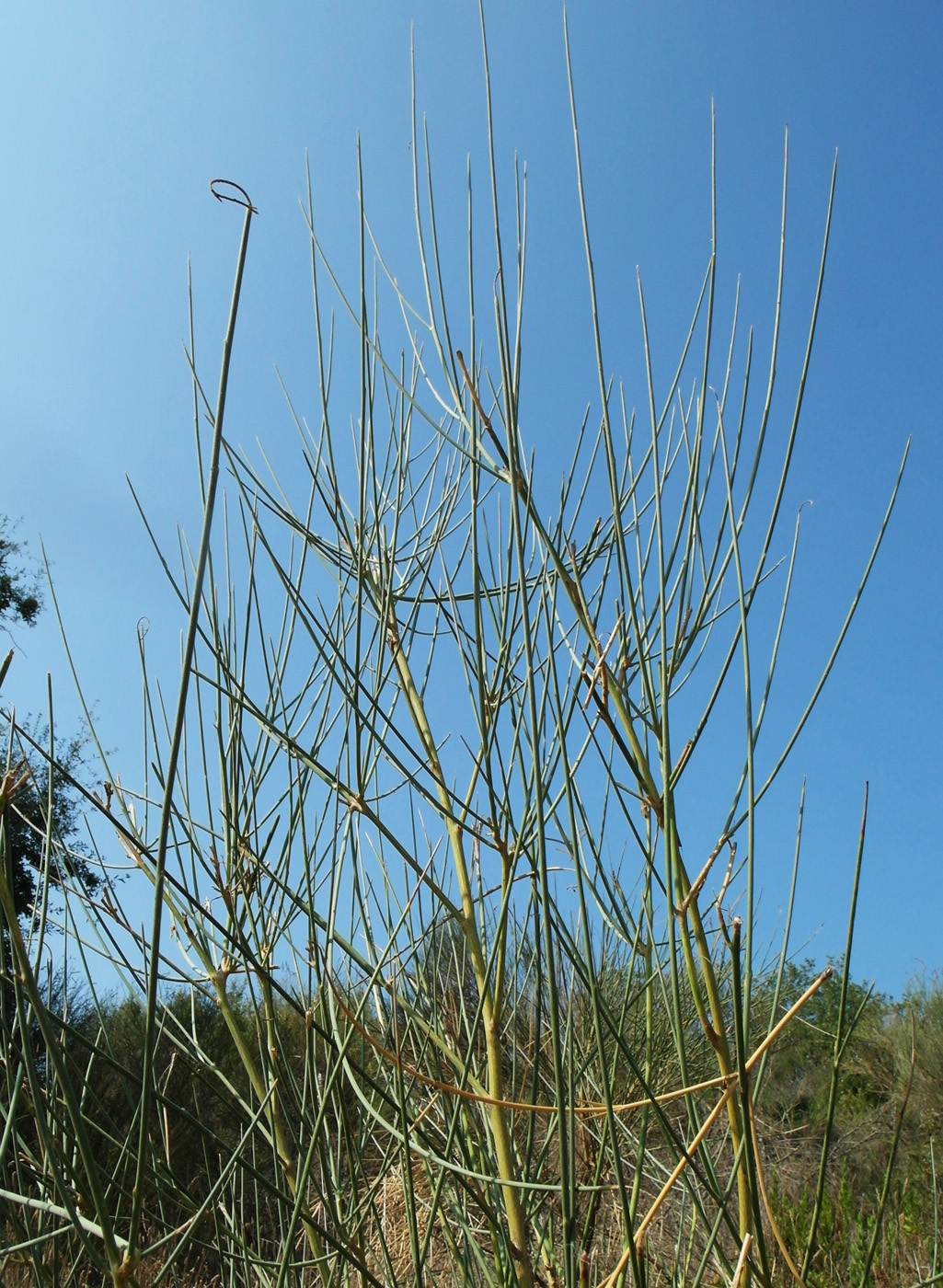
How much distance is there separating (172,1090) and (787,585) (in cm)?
645

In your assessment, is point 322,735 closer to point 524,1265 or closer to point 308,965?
point 308,965

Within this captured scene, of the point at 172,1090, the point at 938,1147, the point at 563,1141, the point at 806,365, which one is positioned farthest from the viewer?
the point at 938,1147

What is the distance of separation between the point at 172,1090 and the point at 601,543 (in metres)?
6.06

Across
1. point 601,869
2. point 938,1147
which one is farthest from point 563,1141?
point 938,1147

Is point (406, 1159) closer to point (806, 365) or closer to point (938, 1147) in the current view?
point (806, 365)

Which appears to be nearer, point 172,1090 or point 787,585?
point 787,585

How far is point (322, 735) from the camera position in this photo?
1114 mm

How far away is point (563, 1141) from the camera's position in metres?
0.51

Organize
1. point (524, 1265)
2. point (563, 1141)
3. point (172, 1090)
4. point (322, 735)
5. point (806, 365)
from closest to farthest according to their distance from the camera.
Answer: point (563, 1141)
point (806, 365)
point (524, 1265)
point (322, 735)
point (172, 1090)

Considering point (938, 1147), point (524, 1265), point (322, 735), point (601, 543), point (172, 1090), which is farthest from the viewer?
point (938, 1147)

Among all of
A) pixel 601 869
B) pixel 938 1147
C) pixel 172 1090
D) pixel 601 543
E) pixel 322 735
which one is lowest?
pixel 172 1090

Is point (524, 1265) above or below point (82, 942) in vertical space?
below

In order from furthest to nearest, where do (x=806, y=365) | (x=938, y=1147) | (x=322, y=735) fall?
(x=938, y=1147)
(x=322, y=735)
(x=806, y=365)

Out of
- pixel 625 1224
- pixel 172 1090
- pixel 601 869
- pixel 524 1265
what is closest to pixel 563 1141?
pixel 625 1224
